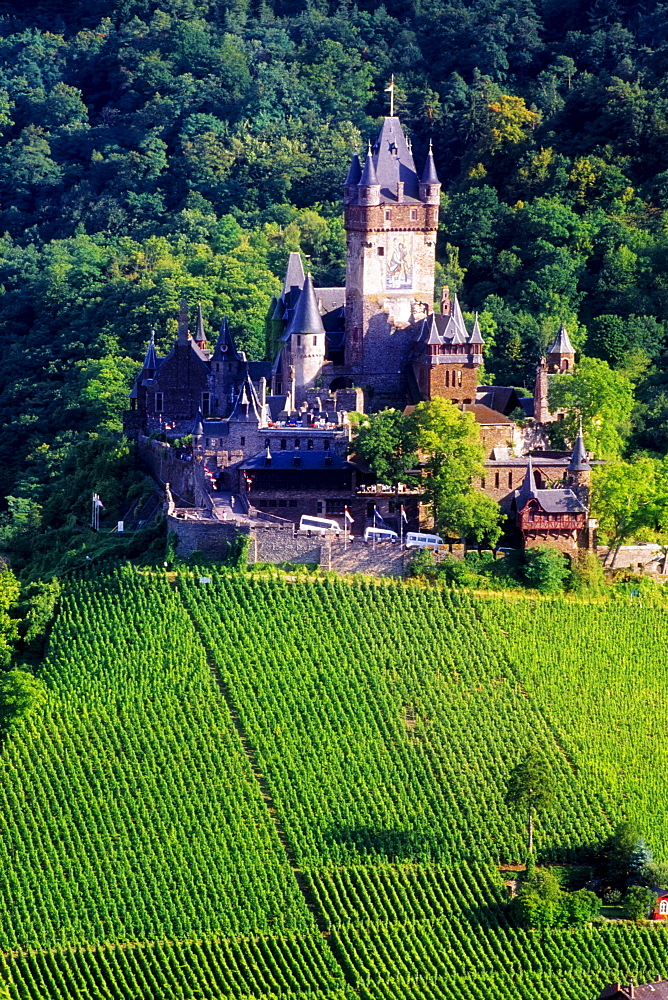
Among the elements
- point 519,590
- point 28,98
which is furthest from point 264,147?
point 519,590

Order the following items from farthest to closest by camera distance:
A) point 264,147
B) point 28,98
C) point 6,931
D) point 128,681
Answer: point 28,98
point 264,147
point 128,681
point 6,931

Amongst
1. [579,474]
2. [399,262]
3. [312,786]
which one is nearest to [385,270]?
[399,262]

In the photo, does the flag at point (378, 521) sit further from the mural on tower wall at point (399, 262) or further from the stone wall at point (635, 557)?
the mural on tower wall at point (399, 262)

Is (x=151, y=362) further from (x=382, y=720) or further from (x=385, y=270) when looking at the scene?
(x=382, y=720)

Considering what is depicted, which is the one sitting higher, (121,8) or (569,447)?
(121,8)

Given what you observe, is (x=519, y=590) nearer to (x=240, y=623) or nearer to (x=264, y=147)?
(x=240, y=623)

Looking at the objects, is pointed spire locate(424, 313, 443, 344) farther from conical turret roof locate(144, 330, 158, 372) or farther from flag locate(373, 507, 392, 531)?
conical turret roof locate(144, 330, 158, 372)

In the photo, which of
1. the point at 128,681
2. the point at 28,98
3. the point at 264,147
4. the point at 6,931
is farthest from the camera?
the point at 28,98
